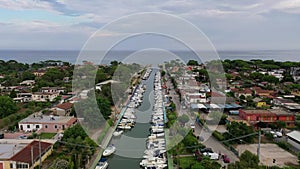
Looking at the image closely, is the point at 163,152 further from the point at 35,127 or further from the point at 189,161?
the point at 35,127

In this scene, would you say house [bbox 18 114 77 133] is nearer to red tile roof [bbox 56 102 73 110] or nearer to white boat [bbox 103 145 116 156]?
red tile roof [bbox 56 102 73 110]

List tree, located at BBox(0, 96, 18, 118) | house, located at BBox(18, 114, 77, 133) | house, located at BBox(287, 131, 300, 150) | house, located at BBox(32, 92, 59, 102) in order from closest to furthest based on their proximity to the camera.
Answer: house, located at BBox(287, 131, 300, 150), house, located at BBox(18, 114, 77, 133), tree, located at BBox(0, 96, 18, 118), house, located at BBox(32, 92, 59, 102)

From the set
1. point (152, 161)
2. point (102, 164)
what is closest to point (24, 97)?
point (102, 164)

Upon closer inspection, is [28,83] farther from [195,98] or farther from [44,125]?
[195,98]

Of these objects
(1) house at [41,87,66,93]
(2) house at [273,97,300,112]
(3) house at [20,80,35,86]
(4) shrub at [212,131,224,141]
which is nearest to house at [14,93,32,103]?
(1) house at [41,87,66,93]

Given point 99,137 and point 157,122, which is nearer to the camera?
point 99,137

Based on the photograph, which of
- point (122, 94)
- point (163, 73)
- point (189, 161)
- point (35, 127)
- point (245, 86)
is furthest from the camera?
point (163, 73)

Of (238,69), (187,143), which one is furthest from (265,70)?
(187,143)

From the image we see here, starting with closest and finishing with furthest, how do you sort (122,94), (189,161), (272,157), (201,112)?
1. (189,161)
2. (272,157)
3. (201,112)
4. (122,94)
